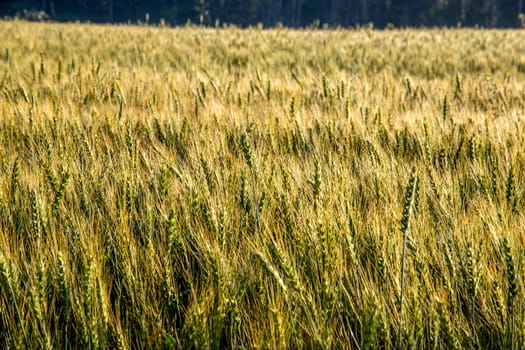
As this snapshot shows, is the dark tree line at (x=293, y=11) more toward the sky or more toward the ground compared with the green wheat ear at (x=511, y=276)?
more toward the sky

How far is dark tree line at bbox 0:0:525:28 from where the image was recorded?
3988 cm

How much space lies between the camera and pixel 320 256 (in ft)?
4.01

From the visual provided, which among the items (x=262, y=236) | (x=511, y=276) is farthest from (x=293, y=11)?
(x=511, y=276)

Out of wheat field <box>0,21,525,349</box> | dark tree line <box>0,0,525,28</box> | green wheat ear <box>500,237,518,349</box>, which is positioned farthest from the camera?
dark tree line <box>0,0,525,28</box>

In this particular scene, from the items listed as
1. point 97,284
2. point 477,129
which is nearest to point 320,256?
point 97,284

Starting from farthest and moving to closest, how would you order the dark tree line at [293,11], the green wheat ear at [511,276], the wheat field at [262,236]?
1. the dark tree line at [293,11]
2. the wheat field at [262,236]
3. the green wheat ear at [511,276]


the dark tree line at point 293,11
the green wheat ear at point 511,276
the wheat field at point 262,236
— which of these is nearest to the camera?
the green wheat ear at point 511,276

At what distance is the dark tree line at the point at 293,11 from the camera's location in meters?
39.9

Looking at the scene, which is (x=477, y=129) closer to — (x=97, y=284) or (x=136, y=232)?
(x=136, y=232)

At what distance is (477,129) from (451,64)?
423 cm

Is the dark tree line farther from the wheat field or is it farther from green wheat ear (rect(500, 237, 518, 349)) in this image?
green wheat ear (rect(500, 237, 518, 349))

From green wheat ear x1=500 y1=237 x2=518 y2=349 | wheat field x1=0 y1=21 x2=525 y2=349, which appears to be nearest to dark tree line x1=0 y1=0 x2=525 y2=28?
wheat field x1=0 y1=21 x2=525 y2=349

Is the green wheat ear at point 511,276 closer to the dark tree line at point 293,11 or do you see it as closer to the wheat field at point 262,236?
the wheat field at point 262,236

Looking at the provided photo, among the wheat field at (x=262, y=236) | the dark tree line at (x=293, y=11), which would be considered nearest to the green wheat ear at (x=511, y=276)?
the wheat field at (x=262, y=236)
